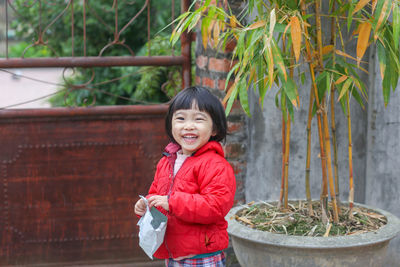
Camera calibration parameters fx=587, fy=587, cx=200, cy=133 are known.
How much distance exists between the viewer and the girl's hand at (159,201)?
192 centimetres

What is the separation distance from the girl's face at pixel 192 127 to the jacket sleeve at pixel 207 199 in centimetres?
10

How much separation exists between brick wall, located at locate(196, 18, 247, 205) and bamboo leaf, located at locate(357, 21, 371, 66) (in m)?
1.10

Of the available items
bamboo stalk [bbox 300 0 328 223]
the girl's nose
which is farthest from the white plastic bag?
bamboo stalk [bbox 300 0 328 223]

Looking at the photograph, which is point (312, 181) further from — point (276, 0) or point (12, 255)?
point (12, 255)

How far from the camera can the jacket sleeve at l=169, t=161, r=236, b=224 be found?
1.91 metres

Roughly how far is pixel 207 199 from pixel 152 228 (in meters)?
0.20

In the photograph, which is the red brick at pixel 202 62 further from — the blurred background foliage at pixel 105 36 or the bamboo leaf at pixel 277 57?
the bamboo leaf at pixel 277 57

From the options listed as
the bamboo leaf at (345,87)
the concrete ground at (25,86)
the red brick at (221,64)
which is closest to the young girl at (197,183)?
the bamboo leaf at (345,87)

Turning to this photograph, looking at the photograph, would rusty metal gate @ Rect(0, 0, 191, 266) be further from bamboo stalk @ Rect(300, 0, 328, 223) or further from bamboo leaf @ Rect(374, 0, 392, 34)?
bamboo leaf @ Rect(374, 0, 392, 34)

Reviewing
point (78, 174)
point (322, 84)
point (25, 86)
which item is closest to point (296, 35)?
point (322, 84)

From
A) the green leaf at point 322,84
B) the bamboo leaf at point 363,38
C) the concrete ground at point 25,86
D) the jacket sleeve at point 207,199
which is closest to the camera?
the jacket sleeve at point 207,199

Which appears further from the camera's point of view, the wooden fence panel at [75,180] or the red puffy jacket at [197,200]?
the wooden fence panel at [75,180]

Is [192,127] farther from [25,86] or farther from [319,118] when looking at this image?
[25,86]

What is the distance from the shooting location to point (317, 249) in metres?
2.23
